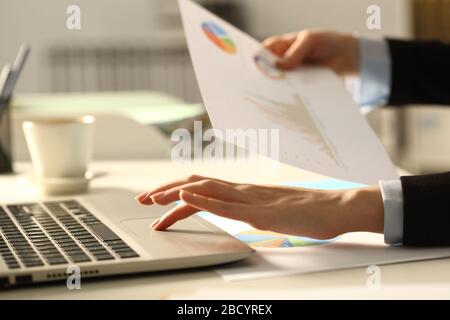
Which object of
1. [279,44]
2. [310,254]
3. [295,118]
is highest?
[279,44]


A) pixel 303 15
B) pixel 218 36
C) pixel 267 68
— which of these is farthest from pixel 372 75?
pixel 303 15

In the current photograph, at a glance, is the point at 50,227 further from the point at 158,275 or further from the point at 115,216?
the point at 158,275

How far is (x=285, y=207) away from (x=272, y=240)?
0.18 feet

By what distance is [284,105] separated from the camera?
40.0 inches

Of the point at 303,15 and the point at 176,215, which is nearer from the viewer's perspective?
the point at 176,215

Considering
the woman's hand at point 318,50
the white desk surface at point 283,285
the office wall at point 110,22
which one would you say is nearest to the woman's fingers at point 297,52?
the woman's hand at point 318,50

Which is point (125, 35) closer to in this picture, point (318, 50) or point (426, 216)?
point (318, 50)

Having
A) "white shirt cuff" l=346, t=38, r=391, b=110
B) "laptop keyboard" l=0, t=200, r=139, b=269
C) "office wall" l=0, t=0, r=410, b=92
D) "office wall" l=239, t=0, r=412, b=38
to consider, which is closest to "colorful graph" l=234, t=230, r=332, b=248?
"laptop keyboard" l=0, t=200, r=139, b=269

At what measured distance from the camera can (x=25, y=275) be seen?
0.59 m

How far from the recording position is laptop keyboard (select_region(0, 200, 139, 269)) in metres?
0.63

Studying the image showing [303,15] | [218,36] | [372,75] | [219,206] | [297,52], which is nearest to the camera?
[219,206]

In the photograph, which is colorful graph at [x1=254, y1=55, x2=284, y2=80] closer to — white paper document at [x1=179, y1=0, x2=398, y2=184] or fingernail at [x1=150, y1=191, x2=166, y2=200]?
white paper document at [x1=179, y1=0, x2=398, y2=184]

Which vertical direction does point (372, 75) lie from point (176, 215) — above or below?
above

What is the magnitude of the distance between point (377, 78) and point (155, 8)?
3.28m
